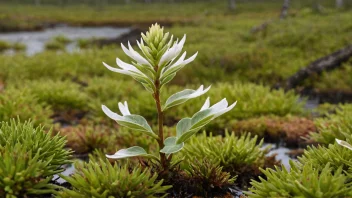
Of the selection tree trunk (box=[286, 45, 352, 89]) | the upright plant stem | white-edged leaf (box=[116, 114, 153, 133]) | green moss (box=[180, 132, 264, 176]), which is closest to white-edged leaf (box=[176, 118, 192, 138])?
the upright plant stem

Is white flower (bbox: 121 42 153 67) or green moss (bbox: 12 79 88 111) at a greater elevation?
white flower (bbox: 121 42 153 67)

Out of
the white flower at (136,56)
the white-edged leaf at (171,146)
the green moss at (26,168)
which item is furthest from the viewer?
the white-edged leaf at (171,146)

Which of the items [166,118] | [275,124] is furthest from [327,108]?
[166,118]

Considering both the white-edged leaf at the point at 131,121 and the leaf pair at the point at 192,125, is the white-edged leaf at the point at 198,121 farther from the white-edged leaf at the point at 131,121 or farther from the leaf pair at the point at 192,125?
the white-edged leaf at the point at 131,121

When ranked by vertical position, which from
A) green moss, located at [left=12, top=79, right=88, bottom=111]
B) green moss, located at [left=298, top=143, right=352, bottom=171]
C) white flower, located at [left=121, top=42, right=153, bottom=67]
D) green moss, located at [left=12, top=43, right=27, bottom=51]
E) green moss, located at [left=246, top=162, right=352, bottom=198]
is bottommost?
green moss, located at [left=12, top=43, right=27, bottom=51]

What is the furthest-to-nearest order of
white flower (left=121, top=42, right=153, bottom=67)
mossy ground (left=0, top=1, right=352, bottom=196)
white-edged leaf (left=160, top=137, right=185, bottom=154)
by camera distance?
mossy ground (left=0, top=1, right=352, bottom=196) → white-edged leaf (left=160, top=137, right=185, bottom=154) → white flower (left=121, top=42, right=153, bottom=67)

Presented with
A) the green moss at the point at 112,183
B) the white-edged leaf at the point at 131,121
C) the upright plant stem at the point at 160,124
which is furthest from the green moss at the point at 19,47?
the green moss at the point at 112,183

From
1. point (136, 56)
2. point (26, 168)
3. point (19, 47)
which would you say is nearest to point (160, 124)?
point (136, 56)

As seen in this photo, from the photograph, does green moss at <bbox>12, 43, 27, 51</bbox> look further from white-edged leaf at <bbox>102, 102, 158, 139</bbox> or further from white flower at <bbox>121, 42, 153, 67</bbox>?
white flower at <bbox>121, 42, 153, 67</bbox>
